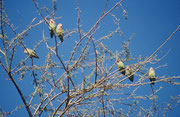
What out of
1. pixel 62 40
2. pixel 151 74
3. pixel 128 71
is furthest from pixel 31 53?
pixel 151 74

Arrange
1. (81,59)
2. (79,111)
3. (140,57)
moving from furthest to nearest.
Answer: (79,111)
(81,59)
(140,57)

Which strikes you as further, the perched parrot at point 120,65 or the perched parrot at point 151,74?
the perched parrot at point 120,65

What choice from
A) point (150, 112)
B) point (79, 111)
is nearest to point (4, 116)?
point (79, 111)

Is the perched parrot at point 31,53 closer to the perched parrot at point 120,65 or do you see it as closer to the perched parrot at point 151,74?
the perched parrot at point 120,65

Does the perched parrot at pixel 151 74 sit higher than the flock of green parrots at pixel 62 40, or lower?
lower

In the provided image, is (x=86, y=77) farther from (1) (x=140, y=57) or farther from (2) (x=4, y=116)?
(2) (x=4, y=116)

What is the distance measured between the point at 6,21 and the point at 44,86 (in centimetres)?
107

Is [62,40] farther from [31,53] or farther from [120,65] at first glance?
[120,65]

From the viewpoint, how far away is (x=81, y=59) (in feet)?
10.6

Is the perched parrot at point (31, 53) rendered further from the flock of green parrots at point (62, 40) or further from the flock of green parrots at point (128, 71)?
the flock of green parrots at point (128, 71)

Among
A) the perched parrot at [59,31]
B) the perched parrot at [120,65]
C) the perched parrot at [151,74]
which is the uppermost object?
the perched parrot at [59,31]

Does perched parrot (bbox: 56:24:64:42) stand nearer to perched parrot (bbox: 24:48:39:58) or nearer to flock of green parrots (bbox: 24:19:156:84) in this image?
flock of green parrots (bbox: 24:19:156:84)

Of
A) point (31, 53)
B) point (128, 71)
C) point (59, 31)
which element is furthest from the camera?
point (31, 53)

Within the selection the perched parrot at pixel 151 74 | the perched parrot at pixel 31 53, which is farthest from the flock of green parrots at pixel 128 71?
the perched parrot at pixel 31 53
